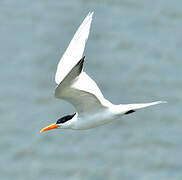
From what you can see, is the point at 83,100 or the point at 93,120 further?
the point at 93,120

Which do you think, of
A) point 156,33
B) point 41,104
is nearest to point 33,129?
point 41,104

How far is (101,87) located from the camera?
51.1 feet

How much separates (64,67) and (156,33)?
8.89 metres

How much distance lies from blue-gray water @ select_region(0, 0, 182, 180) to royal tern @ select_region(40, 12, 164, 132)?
18.7 ft

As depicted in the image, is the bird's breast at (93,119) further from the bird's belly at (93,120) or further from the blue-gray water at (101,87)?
the blue-gray water at (101,87)

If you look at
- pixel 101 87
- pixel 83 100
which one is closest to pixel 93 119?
pixel 83 100

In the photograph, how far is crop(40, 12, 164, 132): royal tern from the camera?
26.5ft

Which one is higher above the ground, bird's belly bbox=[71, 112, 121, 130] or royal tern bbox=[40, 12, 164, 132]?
royal tern bbox=[40, 12, 164, 132]

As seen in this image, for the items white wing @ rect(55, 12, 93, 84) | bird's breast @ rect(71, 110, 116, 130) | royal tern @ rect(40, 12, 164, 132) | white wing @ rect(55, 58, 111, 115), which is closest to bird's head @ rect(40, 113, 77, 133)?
royal tern @ rect(40, 12, 164, 132)

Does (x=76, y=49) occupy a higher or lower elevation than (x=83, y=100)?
higher

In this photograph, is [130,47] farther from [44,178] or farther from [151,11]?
[44,178]

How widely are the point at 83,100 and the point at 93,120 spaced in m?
0.34

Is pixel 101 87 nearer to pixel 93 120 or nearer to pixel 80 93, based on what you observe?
pixel 93 120

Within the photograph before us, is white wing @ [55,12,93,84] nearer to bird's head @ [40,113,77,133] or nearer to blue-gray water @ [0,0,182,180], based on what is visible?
bird's head @ [40,113,77,133]
